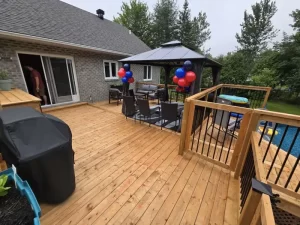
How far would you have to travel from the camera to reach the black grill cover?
1.37m

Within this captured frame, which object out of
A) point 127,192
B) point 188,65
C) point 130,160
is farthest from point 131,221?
point 188,65

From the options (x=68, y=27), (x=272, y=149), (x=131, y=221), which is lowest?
(x=131, y=221)

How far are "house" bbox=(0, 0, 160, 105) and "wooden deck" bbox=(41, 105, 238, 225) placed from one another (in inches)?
145

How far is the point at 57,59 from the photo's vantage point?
19.2 feet

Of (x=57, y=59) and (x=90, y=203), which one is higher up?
(x=57, y=59)

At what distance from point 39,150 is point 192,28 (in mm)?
20310

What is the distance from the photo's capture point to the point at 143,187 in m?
2.13

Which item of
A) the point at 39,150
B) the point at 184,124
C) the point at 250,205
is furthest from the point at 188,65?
the point at 39,150

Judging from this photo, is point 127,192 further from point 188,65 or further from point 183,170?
point 188,65

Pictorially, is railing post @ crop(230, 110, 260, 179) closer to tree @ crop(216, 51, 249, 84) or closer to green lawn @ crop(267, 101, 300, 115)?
green lawn @ crop(267, 101, 300, 115)

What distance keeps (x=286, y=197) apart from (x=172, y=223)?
1.68m

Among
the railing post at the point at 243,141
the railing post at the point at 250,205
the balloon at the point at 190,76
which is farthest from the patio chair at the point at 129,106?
the railing post at the point at 250,205

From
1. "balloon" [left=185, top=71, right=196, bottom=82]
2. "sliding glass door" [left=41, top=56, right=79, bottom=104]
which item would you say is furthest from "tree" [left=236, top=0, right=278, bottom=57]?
"sliding glass door" [left=41, top=56, right=79, bottom=104]

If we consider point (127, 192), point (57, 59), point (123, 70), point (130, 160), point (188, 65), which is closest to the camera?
point (127, 192)
